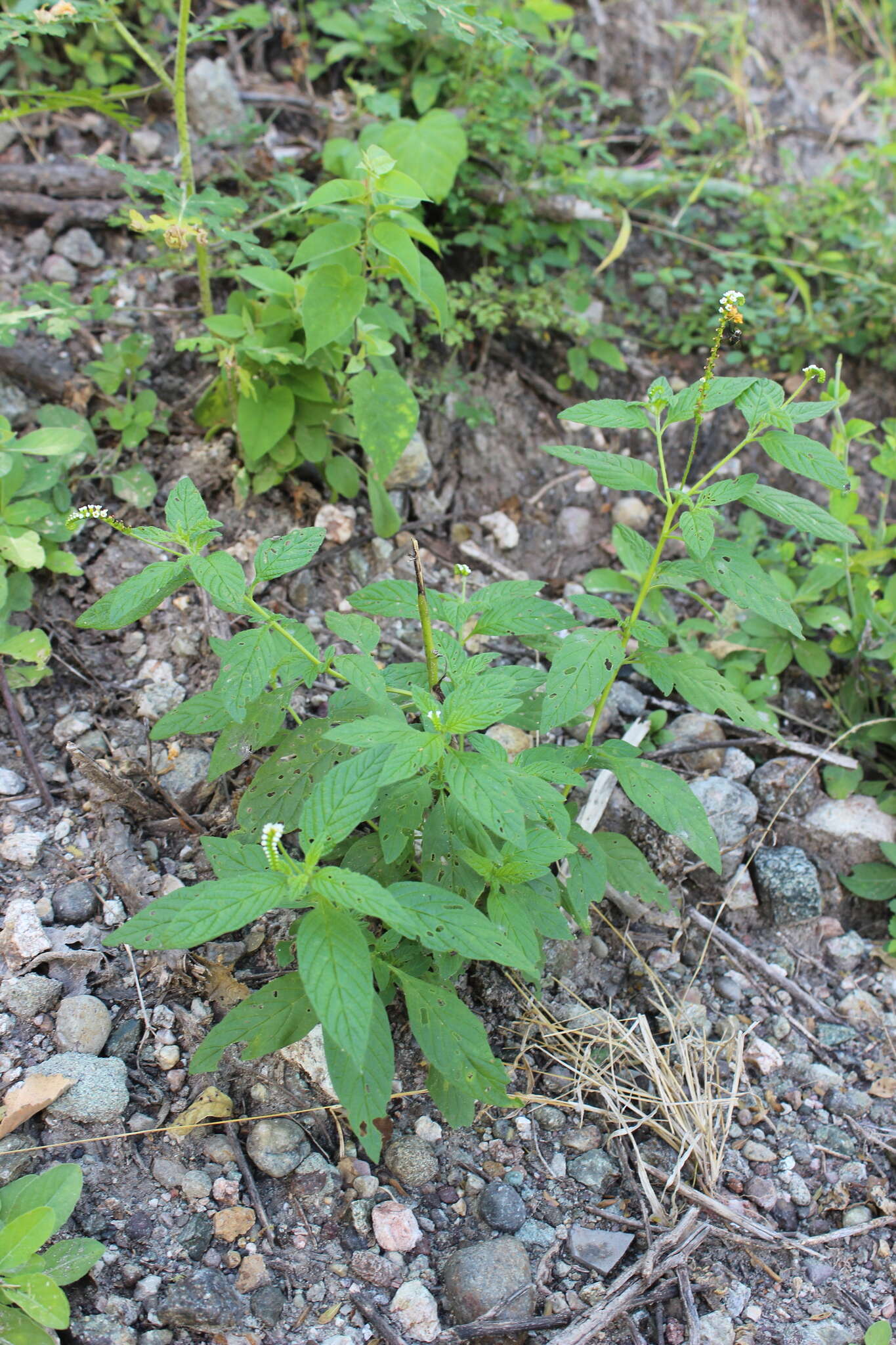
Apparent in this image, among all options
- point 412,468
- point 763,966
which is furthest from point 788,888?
point 412,468

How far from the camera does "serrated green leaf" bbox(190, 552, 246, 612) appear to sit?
5.96 ft

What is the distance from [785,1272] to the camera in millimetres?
2020

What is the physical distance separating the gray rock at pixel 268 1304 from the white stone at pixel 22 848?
1.13 metres

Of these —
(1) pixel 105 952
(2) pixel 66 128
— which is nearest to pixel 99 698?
(1) pixel 105 952

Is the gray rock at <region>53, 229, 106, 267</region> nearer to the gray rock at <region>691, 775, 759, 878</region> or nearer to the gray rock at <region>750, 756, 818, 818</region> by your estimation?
the gray rock at <region>691, 775, 759, 878</region>

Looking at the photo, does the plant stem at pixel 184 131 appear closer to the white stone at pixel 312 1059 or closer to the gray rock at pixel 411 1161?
the white stone at pixel 312 1059

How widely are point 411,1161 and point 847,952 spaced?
5.00 ft

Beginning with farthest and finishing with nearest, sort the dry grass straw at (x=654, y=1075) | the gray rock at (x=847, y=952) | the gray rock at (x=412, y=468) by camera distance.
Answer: the gray rock at (x=412, y=468) < the gray rock at (x=847, y=952) < the dry grass straw at (x=654, y=1075)

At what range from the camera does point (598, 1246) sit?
1.97 meters

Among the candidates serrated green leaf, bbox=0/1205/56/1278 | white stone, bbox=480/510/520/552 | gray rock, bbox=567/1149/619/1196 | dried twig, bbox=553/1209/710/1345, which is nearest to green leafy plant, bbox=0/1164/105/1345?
serrated green leaf, bbox=0/1205/56/1278

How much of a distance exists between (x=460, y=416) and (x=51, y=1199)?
9.23ft

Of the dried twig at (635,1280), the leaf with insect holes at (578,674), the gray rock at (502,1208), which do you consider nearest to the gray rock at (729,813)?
the leaf with insect holes at (578,674)

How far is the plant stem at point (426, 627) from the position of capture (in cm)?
181

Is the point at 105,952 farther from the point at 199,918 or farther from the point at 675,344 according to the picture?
the point at 675,344
